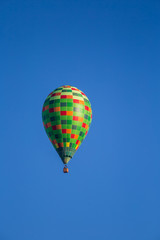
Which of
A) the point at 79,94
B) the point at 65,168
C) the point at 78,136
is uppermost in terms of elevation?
the point at 79,94

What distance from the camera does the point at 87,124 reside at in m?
54.5

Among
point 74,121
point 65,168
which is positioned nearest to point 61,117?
point 74,121

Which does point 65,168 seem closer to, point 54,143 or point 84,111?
point 54,143

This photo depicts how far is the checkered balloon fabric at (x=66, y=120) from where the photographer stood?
→ 5269 centimetres

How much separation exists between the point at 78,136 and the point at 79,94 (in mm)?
4779

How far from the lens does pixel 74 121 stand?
5309cm

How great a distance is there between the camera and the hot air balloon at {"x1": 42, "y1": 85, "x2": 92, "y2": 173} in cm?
5266

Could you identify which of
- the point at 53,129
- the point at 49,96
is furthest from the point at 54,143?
the point at 49,96

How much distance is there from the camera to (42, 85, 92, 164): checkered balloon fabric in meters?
52.7

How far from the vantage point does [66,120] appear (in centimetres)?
5303

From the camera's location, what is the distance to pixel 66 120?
53031 mm

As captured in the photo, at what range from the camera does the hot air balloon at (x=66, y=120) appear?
173 feet

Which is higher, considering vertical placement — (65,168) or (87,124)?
(87,124)

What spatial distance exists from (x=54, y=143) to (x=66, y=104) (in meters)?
4.26
